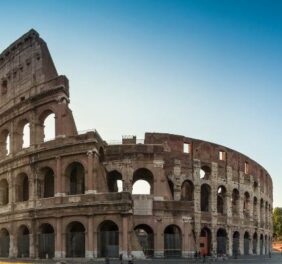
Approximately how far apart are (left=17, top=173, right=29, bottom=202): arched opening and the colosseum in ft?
0.25

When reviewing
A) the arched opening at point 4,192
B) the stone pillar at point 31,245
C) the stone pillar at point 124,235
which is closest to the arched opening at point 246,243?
the stone pillar at point 124,235

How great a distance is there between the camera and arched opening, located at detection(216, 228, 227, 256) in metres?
38.2

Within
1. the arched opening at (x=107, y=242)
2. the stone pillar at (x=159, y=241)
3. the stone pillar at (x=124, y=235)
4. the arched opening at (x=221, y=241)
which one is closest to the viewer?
the stone pillar at (x=124, y=235)

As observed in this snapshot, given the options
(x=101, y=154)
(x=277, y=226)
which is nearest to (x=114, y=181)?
(x=101, y=154)

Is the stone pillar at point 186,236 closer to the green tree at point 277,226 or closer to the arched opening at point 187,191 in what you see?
the arched opening at point 187,191

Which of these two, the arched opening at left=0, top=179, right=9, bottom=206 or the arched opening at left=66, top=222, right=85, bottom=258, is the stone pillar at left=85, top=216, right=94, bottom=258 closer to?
the arched opening at left=66, top=222, right=85, bottom=258

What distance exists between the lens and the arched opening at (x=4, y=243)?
113 ft

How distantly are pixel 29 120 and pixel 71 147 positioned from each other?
5.10 metres

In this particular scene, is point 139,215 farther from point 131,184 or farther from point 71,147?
point 71,147

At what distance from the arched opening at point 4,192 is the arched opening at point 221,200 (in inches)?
703

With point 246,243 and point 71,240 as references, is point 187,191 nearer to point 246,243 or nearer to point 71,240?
point 246,243

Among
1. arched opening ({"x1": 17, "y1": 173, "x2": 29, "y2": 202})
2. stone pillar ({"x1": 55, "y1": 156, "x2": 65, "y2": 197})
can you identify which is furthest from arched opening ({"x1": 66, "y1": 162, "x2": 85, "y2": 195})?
arched opening ({"x1": 17, "y1": 173, "x2": 29, "y2": 202})

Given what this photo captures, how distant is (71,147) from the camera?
102 feet

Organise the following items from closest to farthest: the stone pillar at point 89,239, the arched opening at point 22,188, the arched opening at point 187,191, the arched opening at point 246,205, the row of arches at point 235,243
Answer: the stone pillar at point 89,239 < the arched opening at point 22,188 < the row of arches at point 235,243 < the arched opening at point 187,191 < the arched opening at point 246,205
